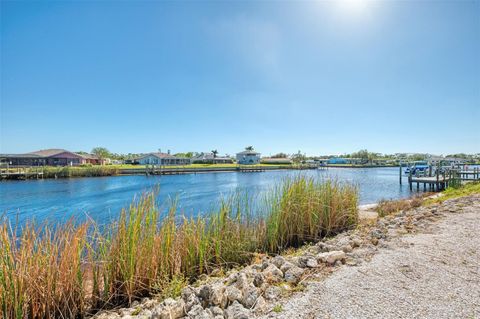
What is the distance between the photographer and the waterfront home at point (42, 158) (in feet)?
145

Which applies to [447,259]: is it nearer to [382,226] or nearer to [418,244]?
[418,244]

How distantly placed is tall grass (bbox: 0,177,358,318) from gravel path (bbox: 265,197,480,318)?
1.71 meters

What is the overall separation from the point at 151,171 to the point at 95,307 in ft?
138

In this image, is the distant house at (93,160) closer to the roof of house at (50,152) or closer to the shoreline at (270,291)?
the roof of house at (50,152)

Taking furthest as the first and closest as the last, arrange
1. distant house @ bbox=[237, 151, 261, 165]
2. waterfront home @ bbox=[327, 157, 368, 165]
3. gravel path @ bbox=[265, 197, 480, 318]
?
waterfront home @ bbox=[327, 157, 368, 165] → distant house @ bbox=[237, 151, 261, 165] → gravel path @ bbox=[265, 197, 480, 318]

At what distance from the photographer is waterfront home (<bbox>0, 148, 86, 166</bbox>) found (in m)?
44.3

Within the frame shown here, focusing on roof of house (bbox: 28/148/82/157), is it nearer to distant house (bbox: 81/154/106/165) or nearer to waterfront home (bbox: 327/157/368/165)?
distant house (bbox: 81/154/106/165)

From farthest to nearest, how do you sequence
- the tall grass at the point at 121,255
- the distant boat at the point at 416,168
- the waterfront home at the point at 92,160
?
the waterfront home at the point at 92,160 < the distant boat at the point at 416,168 < the tall grass at the point at 121,255

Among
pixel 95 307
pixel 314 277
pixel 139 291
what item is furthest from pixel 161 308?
pixel 314 277

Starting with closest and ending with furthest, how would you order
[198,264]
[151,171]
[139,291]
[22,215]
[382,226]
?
1. [139,291]
2. [198,264]
3. [382,226]
4. [22,215]
5. [151,171]

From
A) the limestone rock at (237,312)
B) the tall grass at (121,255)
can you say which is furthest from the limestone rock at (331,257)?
the limestone rock at (237,312)

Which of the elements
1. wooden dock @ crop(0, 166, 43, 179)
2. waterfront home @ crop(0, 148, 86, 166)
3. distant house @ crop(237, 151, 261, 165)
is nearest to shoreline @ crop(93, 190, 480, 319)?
wooden dock @ crop(0, 166, 43, 179)

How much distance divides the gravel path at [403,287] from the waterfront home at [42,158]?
57286 millimetres

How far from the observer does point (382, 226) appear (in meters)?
5.20
